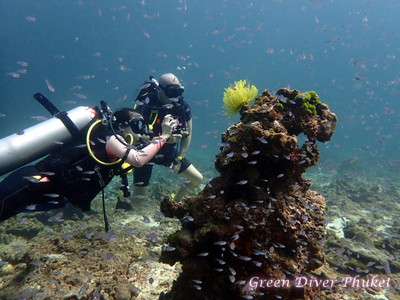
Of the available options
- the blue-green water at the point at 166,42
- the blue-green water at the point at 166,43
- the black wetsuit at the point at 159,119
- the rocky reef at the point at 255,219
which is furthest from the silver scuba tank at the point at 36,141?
the blue-green water at the point at 166,42

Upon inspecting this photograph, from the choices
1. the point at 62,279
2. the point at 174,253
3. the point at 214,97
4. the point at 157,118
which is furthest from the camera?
the point at 214,97

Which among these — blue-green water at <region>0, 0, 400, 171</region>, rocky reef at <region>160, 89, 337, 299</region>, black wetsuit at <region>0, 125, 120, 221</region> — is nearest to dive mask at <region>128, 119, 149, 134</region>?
black wetsuit at <region>0, 125, 120, 221</region>

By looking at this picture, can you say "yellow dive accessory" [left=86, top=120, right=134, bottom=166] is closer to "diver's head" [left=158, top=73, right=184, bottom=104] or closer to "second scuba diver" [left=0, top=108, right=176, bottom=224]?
"second scuba diver" [left=0, top=108, right=176, bottom=224]

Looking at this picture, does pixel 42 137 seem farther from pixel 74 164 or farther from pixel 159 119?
pixel 159 119

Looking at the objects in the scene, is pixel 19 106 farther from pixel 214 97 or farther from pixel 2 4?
pixel 214 97

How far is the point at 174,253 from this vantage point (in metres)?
3.84

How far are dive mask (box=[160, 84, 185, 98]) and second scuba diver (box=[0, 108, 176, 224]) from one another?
2715 millimetres

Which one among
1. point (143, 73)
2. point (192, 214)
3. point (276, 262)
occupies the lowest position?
point (276, 262)

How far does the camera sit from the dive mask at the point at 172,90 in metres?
7.30

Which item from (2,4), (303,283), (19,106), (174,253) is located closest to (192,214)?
(174,253)

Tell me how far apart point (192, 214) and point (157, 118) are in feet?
12.8

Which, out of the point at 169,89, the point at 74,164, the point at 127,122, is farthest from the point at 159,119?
the point at 74,164

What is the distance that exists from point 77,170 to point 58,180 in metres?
0.41

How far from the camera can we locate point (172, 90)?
288 inches
